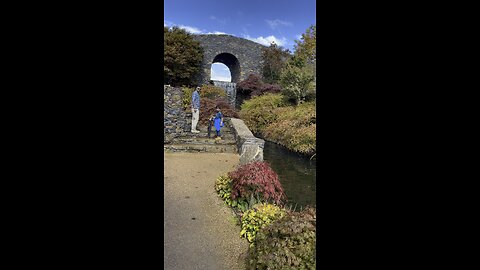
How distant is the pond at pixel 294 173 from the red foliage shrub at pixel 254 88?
7.55m

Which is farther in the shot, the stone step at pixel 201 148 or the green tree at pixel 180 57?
the green tree at pixel 180 57

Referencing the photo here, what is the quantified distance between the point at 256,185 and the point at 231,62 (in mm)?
21852

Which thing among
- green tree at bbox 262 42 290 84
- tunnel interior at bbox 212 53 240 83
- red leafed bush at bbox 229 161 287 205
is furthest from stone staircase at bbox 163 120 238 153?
tunnel interior at bbox 212 53 240 83

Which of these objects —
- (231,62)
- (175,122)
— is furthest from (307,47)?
(175,122)

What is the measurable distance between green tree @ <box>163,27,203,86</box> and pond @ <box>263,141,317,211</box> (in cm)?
973

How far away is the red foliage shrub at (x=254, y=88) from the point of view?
18841 mm

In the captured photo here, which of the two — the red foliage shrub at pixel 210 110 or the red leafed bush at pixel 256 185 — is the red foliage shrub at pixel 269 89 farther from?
the red leafed bush at pixel 256 185

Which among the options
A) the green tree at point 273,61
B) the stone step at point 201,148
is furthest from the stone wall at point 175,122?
the green tree at point 273,61

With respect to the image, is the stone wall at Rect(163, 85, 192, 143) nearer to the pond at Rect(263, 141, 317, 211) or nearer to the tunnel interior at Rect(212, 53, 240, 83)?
the pond at Rect(263, 141, 317, 211)

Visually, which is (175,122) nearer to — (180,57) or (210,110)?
(210,110)
